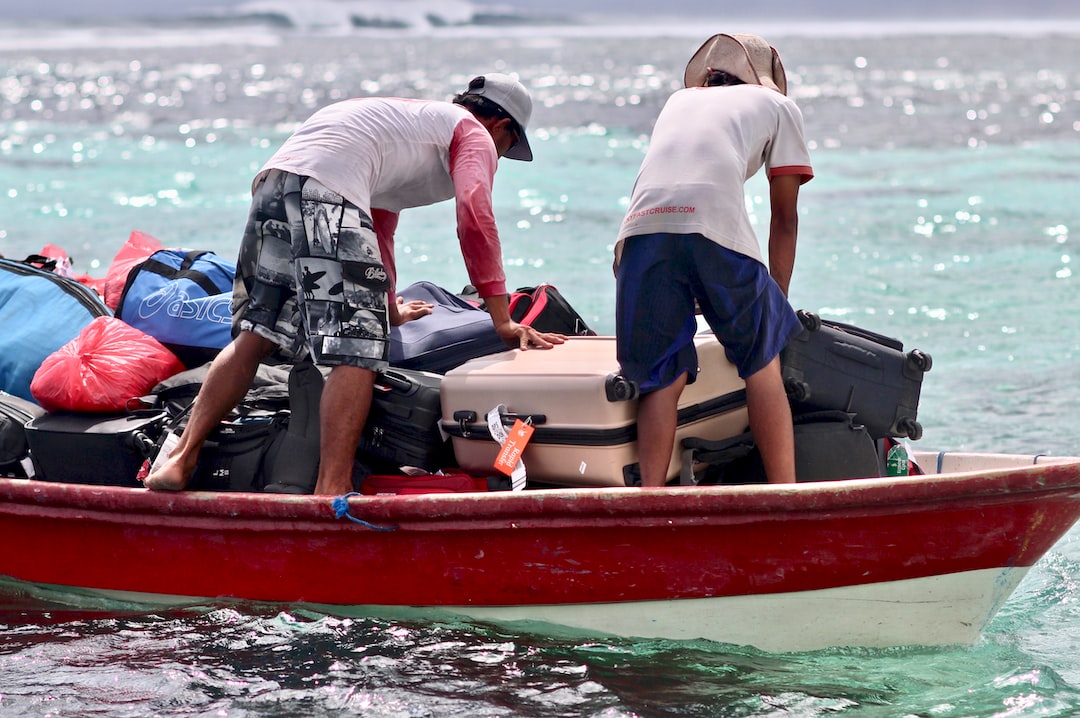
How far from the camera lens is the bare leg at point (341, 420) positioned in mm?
4465

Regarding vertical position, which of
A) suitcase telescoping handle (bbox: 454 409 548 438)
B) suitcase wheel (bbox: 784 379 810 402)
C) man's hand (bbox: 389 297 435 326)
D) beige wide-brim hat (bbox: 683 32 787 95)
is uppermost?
beige wide-brim hat (bbox: 683 32 787 95)

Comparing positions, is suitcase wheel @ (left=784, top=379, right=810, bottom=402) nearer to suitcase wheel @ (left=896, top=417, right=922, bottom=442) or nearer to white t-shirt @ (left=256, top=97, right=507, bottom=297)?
suitcase wheel @ (left=896, top=417, right=922, bottom=442)

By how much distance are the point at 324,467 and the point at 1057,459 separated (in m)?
2.48

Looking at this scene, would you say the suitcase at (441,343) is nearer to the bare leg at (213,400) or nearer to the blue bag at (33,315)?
the bare leg at (213,400)

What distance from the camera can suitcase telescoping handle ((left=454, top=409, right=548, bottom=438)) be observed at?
14.6ft

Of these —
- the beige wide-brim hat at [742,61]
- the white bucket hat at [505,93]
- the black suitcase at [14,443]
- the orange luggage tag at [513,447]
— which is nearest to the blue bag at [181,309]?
the black suitcase at [14,443]

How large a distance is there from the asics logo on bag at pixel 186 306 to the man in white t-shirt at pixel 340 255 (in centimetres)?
76

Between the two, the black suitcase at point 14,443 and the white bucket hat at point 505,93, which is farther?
the black suitcase at point 14,443

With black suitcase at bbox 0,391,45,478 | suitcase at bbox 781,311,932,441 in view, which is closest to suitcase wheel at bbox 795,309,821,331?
suitcase at bbox 781,311,932,441

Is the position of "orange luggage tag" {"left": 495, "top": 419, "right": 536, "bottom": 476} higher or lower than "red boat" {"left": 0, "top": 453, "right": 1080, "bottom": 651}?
higher

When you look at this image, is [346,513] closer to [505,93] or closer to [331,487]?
[331,487]

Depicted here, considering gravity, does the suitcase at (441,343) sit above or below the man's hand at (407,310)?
below

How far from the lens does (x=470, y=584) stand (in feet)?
14.7

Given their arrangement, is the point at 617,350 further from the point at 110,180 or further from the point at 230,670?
the point at 110,180
